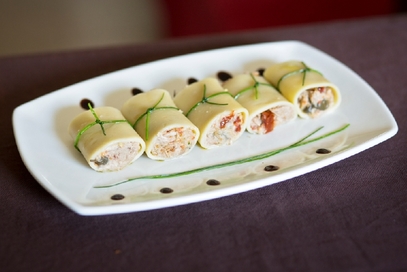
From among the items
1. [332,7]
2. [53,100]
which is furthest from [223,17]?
[53,100]

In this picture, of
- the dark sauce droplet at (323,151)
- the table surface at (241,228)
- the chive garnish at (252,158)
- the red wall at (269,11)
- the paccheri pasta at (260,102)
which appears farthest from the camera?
the red wall at (269,11)

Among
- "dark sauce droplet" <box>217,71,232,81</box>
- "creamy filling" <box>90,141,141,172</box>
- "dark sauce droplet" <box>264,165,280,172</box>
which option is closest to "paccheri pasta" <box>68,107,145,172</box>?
"creamy filling" <box>90,141,141,172</box>

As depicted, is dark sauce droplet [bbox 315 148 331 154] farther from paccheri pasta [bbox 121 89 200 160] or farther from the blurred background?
the blurred background

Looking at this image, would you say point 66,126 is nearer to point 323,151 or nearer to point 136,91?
point 136,91

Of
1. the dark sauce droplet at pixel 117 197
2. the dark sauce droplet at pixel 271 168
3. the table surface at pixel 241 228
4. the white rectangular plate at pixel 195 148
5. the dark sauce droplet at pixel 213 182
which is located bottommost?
the table surface at pixel 241 228

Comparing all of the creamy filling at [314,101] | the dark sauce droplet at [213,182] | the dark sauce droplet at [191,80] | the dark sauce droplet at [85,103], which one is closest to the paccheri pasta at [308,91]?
the creamy filling at [314,101]

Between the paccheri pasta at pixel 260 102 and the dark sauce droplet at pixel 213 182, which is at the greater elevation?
the paccheri pasta at pixel 260 102

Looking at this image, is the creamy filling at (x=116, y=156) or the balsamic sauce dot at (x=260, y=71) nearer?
the creamy filling at (x=116, y=156)

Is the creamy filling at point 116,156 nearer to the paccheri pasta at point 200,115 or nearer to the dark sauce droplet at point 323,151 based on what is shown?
the paccheri pasta at point 200,115
